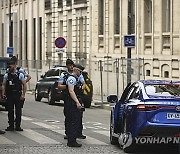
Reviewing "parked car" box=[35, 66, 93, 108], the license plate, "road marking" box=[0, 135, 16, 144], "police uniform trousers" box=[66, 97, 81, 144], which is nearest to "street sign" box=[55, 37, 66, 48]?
"parked car" box=[35, 66, 93, 108]

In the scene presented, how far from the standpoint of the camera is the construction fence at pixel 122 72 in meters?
29.2

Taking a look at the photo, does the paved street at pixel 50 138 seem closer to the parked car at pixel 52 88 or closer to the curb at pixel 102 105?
the curb at pixel 102 105

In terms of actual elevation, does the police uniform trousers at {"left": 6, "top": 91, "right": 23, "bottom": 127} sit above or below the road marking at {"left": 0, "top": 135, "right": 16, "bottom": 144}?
above

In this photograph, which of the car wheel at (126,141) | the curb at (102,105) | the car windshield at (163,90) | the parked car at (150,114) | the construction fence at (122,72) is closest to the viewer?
A: the parked car at (150,114)

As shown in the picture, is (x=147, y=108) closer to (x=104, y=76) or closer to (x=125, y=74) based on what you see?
(x=125, y=74)

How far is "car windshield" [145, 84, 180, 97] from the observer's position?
13672 mm

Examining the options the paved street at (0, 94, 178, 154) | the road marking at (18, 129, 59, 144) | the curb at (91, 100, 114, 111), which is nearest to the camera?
the paved street at (0, 94, 178, 154)

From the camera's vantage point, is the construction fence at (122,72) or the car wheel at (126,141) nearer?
the car wheel at (126,141)

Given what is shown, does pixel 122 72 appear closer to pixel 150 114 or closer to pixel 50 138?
pixel 50 138

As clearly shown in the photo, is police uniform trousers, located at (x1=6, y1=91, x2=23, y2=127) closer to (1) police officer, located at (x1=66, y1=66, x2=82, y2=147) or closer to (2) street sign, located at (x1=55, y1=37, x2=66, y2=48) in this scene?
(1) police officer, located at (x1=66, y1=66, x2=82, y2=147)

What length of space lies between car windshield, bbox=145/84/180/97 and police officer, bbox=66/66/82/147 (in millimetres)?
1616

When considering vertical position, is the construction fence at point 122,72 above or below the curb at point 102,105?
above

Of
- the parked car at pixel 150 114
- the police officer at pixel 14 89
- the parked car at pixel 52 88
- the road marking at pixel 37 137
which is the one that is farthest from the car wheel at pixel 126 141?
the parked car at pixel 52 88

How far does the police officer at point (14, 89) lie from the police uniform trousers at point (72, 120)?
285cm
